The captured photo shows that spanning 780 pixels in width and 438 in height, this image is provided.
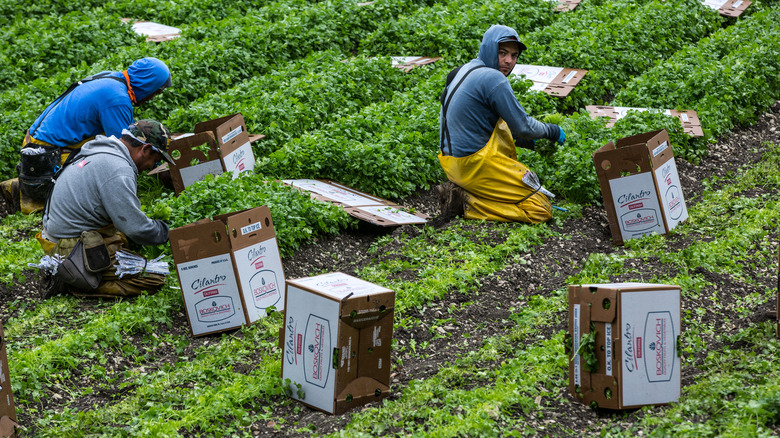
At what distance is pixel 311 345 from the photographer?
14.2 feet

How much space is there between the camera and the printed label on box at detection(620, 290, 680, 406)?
3.94m

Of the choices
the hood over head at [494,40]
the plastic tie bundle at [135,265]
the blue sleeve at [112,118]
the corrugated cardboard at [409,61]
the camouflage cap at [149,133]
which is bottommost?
the plastic tie bundle at [135,265]

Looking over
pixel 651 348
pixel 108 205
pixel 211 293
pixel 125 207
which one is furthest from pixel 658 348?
pixel 108 205

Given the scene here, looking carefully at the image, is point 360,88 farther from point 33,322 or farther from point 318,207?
point 33,322

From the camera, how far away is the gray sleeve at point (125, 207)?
5.60 m

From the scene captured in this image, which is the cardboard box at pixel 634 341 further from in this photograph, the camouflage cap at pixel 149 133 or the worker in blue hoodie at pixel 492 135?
the camouflage cap at pixel 149 133

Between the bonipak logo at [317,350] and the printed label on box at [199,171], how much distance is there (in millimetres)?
3059

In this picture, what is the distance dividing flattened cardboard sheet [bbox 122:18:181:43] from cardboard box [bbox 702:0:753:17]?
314 inches

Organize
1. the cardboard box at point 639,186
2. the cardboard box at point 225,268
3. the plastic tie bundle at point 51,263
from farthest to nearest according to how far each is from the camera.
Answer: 1. the cardboard box at point 639,186
2. the plastic tie bundle at point 51,263
3. the cardboard box at point 225,268

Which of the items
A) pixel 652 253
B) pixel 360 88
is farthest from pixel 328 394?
pixel 360 88

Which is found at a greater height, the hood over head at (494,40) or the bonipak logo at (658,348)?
the hood over head at (494,40)

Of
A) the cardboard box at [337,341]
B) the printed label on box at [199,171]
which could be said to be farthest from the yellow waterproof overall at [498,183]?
the cardboard box at [337,341]

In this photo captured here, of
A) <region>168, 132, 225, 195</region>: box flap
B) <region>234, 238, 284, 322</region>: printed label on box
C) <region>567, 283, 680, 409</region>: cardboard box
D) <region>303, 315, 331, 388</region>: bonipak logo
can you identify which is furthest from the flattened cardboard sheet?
<region>567, 283, 680, 409</region>: cardboard box

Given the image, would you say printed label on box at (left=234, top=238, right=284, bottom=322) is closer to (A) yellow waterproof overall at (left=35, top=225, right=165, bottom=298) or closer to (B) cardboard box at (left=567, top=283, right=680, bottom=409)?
(A) yellow waterproof overall at (left=35, top=225, right=165, bottom=298)
